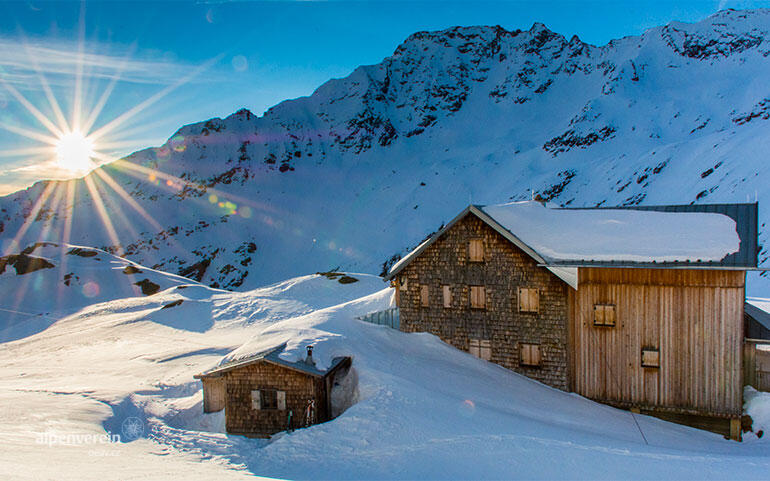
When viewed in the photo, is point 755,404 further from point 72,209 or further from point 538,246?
point 72,209

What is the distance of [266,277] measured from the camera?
8375cm

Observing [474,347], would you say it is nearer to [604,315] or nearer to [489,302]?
[489,302]

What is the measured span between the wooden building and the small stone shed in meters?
7.10

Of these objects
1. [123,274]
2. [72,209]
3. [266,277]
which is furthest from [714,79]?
[72,209]

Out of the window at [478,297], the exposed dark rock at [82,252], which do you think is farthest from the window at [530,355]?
the exposed dark rock at [82,252]

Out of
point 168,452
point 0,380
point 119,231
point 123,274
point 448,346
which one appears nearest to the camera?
point 168,452

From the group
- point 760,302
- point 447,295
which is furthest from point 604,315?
point 760,302

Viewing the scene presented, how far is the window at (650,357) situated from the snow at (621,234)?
3.48 m

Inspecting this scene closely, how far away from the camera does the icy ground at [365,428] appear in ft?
35.4

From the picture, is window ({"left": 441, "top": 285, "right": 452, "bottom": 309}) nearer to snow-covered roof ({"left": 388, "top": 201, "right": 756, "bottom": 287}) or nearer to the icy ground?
the icy ground

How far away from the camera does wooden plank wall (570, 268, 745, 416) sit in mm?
17547

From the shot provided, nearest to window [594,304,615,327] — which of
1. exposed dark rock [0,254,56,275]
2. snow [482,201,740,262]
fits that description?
snow [482,201,740,262]

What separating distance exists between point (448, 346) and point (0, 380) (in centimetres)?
2264

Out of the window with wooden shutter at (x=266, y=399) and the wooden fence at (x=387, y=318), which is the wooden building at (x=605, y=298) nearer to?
the wooden fence at (x=387, y=318)
